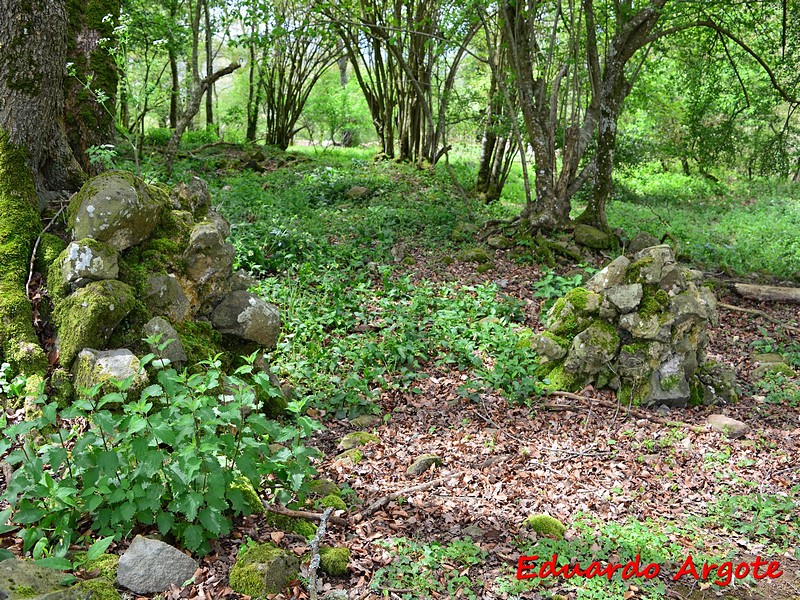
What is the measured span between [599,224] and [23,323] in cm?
844

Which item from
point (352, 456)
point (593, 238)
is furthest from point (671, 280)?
point (593, 238)

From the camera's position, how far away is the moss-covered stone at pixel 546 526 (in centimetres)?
350

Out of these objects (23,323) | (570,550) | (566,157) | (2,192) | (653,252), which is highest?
(566,157)

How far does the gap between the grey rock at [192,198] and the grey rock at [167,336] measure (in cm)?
124

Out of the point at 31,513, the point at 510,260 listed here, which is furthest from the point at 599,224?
the point at 31,513

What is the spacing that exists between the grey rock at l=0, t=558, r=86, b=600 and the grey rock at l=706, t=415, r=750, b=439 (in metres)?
4.80

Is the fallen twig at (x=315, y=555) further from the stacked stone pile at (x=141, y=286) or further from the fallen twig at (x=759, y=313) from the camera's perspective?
the fallen twig at (x=759, y=313)

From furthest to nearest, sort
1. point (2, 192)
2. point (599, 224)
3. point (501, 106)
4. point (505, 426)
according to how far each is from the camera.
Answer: point (501, 106), point (599, 224), point (505, 426), point (2, 192)

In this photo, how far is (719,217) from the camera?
14.4 meters

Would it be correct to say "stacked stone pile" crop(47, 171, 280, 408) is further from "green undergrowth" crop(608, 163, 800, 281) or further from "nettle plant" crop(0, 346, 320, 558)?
"green undergrowth" crop(608, 163, 800, 281)

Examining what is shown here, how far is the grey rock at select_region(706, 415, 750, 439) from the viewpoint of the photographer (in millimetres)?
4996

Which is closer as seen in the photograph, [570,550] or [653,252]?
[570,550]

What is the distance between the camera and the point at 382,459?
14.4 ft

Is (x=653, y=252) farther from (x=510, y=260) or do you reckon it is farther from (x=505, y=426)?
(x=510, y=260)
